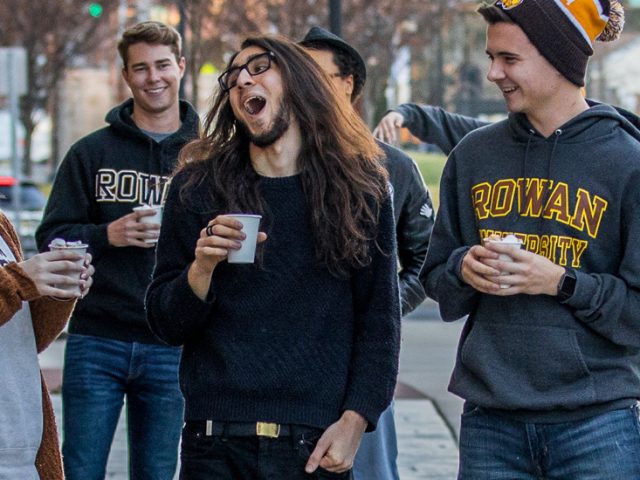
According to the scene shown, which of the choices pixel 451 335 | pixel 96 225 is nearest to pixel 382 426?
pixel 96 225

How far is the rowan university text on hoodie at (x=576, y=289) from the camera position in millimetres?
3523

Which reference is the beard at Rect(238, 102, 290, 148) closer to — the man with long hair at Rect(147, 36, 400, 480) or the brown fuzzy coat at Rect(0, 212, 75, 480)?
the man with long hair at Rect(147, 36, 400, 480)

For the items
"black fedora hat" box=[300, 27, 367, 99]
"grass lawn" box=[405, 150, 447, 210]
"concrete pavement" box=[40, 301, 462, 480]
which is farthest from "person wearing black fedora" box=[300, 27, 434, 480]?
"grass lawn" box=[405, 150, 447, 210]

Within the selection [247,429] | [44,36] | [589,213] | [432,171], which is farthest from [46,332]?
[432,171]

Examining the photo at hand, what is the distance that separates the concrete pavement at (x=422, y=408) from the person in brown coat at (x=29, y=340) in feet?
11.8

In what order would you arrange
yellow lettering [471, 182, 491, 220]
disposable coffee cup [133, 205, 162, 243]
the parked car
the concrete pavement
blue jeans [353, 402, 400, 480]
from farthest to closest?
the parked car < the concrete pavement < disposable coffee cup [133, 205, 162, 243] < blue jeans [353, 402, 400, 480] < yellow lettering [471, 182, 491, 220]

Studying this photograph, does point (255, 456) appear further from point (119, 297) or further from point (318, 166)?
point (119, 297)

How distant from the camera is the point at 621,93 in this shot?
37094 millimetres

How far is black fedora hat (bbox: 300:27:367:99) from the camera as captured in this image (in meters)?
5.09

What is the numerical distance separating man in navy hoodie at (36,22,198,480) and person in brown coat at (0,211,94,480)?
1.12 meters

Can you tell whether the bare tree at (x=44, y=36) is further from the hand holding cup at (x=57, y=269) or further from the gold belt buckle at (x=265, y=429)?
the gold belt buckle at (x=265, y=429)

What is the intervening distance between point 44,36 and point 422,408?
2238cm

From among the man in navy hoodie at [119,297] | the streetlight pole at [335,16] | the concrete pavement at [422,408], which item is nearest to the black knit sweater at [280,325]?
the man in navy hoodie at [119,297]

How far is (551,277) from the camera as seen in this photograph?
343 centimetres
